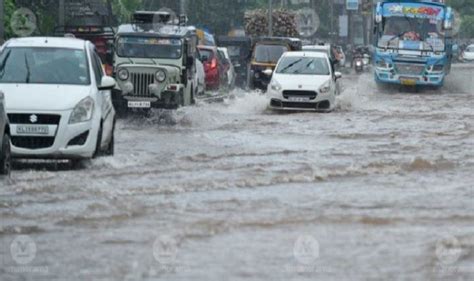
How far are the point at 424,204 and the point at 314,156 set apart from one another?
6081 millimetres

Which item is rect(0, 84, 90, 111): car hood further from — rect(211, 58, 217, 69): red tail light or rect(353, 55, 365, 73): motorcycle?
rect(353, 55, 365, 73): motorcycle

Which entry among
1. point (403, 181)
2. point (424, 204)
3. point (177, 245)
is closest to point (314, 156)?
point (403, 181)

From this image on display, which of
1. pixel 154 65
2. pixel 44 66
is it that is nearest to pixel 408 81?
pixel 154 65

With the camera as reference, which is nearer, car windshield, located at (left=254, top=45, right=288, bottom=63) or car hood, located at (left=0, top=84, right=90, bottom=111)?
car hood, located at (left=0, top=84, right=90, bottom=111)

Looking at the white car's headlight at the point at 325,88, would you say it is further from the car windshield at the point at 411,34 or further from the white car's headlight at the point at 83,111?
the white car's headlight at the point at 83,111

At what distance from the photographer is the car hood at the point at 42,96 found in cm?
1670

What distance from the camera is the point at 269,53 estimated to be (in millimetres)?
40125

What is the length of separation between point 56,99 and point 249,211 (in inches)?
179

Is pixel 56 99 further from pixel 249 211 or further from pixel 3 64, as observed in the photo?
pixel 249 211

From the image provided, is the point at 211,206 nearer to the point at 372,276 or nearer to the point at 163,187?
the point at 163,187

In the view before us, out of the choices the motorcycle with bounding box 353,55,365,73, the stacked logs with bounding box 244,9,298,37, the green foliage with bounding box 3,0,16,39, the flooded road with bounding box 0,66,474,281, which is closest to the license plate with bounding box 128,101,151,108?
the flooded road with bounding box 0,66,474,281

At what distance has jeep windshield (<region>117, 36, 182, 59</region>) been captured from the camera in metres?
27.1

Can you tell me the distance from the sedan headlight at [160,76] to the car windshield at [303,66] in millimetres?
5782

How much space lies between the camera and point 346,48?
98.6 m
